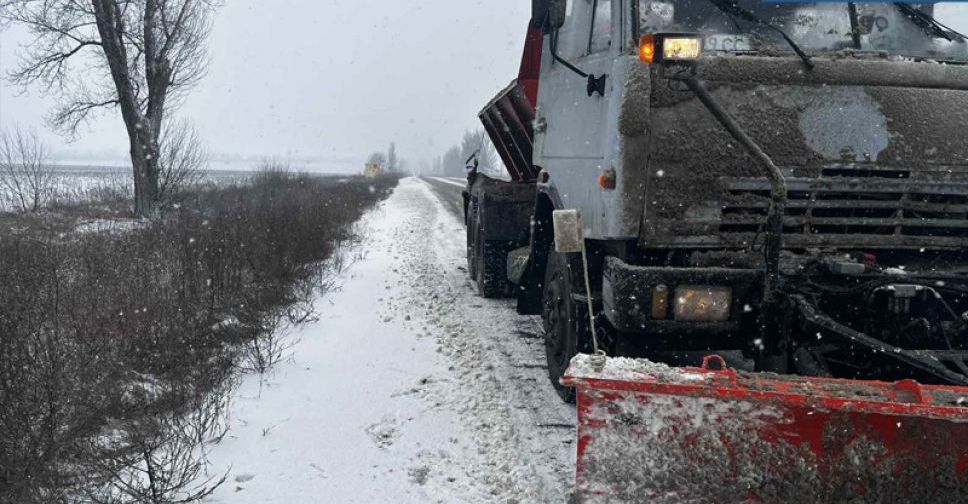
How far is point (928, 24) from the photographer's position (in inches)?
155

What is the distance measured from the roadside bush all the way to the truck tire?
78.8 inches

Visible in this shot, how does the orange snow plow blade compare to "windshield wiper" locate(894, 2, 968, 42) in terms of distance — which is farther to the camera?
"windshield wiper" locate(894, 2, 968, 42)

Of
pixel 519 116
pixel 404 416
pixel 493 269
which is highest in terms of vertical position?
pixel 519 116

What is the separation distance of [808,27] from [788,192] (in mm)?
1112

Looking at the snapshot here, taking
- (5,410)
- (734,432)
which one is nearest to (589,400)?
(734,432)

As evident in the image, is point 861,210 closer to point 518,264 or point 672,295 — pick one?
point 672,295

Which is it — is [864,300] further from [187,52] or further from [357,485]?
[187,52]

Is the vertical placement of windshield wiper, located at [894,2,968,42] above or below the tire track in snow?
above

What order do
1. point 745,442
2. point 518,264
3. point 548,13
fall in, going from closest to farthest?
point 745,442 → point 548,13 → point 518,264

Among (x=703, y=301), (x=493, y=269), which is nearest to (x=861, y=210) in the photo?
(x=703, y=301)

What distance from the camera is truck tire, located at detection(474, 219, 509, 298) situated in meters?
7.76

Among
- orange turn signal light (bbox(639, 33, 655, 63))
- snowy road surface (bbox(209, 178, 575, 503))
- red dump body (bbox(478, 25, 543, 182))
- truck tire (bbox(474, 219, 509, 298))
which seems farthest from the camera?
truck tire (bbox(474, 219, 509, 298))

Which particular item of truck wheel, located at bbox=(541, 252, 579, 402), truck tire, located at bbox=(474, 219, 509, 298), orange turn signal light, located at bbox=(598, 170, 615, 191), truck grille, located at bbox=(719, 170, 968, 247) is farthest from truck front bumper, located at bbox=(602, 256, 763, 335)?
truck tire, located at bbox=(474, 219, 509, 298)

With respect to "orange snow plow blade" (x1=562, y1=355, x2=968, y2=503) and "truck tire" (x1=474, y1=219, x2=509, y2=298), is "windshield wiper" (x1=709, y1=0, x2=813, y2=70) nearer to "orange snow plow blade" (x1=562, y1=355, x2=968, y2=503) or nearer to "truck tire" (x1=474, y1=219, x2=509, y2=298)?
"orange snow plow blade" (x1=562, y1=355, x2=968, y2=503)
